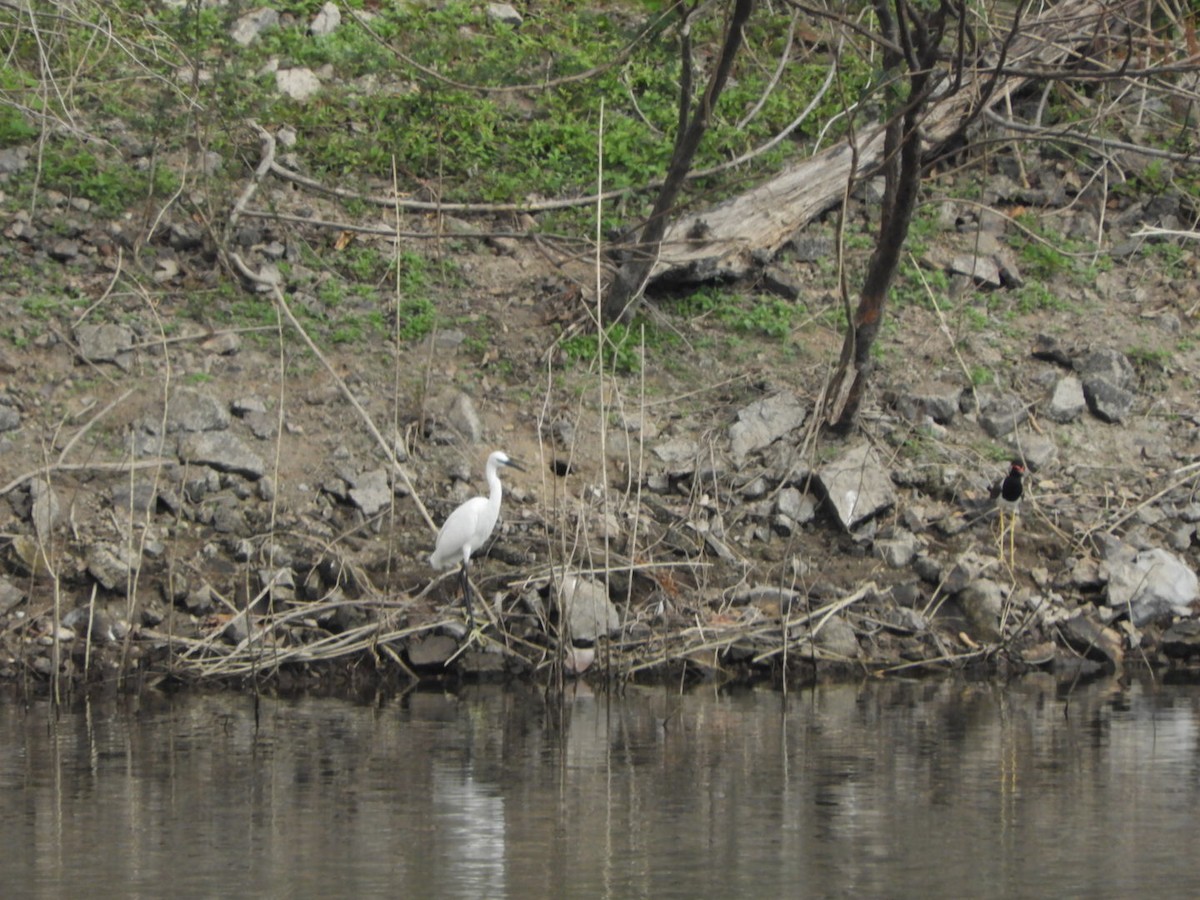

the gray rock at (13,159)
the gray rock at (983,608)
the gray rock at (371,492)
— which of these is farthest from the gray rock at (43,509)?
the gray rock at (983,608)

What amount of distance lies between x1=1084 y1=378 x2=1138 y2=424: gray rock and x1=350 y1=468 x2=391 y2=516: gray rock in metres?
4.93

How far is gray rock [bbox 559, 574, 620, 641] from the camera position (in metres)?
9.40

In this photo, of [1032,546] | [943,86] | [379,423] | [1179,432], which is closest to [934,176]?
[943,86]

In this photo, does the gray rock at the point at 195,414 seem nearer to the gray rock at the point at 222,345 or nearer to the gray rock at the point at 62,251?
the gray rock at the point at 222,345

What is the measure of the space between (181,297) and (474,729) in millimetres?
5196

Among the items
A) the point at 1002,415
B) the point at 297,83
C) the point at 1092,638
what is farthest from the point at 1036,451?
the point at 297,83

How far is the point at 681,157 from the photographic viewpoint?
10.9 m

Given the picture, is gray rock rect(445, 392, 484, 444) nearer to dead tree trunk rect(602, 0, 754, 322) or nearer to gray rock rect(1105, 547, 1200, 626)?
dead tree trunk rect(602, 0, 754, 322)

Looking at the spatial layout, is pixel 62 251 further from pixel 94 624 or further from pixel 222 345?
pixel 94 624

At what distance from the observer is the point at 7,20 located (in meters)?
12.4

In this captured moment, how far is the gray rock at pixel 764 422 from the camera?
1117 cm

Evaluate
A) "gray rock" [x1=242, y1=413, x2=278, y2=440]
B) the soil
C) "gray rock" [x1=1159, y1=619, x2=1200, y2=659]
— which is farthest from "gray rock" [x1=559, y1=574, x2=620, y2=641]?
"gray rock" [x1=1159, y1=619, x2=1200, y2=659]

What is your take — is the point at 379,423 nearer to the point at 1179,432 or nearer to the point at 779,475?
the point at 779,475

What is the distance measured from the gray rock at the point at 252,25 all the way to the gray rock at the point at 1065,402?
7.59 metres
